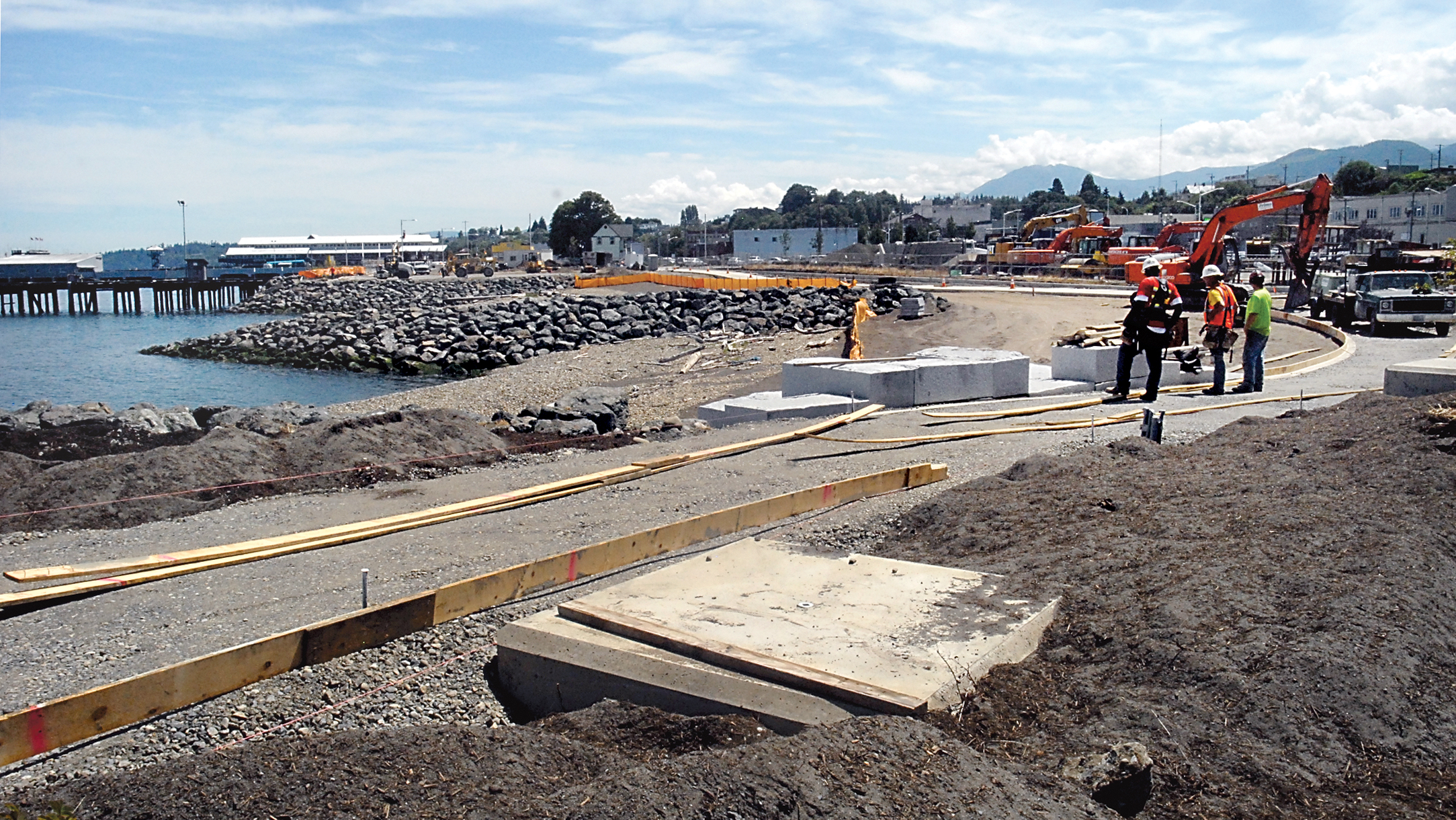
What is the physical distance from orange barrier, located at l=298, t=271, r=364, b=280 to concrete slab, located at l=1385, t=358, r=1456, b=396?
112 meters

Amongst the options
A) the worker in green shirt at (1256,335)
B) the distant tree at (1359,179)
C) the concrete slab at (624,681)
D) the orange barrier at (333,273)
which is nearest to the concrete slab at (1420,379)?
the worker in green shirt at (1256,335)

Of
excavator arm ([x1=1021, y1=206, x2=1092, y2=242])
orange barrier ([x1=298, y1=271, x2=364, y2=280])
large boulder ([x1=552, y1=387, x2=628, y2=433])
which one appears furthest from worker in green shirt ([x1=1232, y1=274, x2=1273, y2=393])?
orange barrier ([x1=298, y1=271, x2=364, y2=280])

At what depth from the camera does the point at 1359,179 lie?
12581 centimetres

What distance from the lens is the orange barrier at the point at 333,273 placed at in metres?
114

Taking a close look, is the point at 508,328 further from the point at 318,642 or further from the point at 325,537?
the point at 318,642

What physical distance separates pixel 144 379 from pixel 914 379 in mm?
36782

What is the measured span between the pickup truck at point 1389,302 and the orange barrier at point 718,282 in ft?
75.9

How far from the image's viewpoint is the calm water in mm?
35438

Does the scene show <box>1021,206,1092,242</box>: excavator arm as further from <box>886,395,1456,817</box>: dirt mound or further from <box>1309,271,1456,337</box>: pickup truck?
<box>886,395,1456,817</box>: dirt mound

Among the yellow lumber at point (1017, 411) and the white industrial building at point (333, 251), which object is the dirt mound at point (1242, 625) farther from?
the white industrial building at point (333, 251)

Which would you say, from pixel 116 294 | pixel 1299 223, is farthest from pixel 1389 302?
pixel 116 294

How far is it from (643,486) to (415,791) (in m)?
6.57

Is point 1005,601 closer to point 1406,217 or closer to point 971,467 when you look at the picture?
point 971,467

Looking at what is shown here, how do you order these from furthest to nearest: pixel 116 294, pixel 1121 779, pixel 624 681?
pixel 116 294
pixel 624 681
pixel 1121 779
